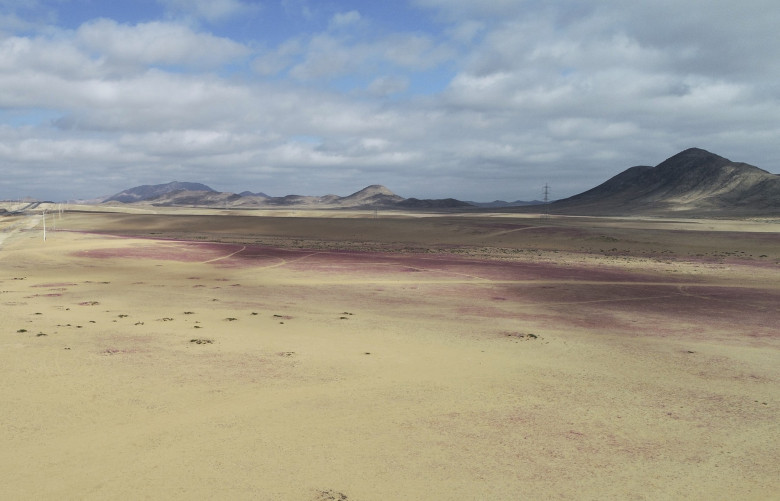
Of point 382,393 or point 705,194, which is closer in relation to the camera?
point 382,393

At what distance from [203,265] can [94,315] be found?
16.9 metres

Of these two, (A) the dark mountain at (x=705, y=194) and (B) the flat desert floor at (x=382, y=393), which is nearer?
(B) the flat desert floor at (x=382, y=393)

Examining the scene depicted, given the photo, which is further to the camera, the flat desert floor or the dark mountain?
the dark mountain

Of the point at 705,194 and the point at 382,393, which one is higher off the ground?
the point at 705,194

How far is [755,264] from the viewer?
36.9 m

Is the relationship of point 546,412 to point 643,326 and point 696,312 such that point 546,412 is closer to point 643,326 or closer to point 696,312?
point 643,326

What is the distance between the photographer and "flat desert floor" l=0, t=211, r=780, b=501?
665 cm

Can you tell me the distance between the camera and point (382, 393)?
384 inches

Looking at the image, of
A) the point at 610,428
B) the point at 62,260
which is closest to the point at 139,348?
the point at 610,428

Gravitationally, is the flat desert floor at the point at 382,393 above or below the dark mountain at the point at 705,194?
below

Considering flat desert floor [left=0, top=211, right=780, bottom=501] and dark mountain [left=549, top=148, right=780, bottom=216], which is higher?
dark mountain [left=549, top=148, right=780, bottom=216]

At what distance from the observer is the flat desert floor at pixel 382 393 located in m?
6.65

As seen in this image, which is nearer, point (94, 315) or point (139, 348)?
point (139, 348)

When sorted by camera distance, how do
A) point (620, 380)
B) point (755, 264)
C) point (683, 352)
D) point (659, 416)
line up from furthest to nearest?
point (755, 264), point (683, 352), point (620, 380), point (659, 416)
